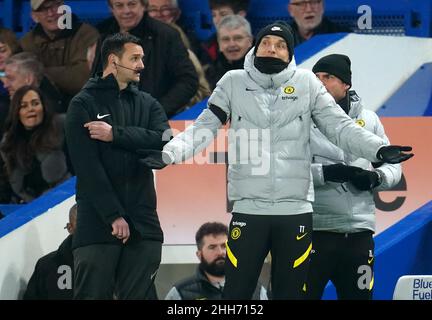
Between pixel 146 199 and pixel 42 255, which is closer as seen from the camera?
pixel 146 199

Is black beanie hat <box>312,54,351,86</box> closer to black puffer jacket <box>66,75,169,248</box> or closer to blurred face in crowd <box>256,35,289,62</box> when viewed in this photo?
blurred face in crowd <box>256,35,289,62</box>

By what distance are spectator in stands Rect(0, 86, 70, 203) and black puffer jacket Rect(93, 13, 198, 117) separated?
29.1 inches

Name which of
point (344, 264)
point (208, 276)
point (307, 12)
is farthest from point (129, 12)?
point (344, 264)

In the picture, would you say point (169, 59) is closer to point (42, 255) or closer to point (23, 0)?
point (42, 255)

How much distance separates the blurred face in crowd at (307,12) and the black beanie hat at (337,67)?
2.57 metres

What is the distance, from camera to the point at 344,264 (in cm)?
728

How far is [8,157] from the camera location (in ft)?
31.4

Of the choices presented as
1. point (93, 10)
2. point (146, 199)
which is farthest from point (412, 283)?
point (93, 10)

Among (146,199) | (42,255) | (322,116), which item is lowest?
(42,255)

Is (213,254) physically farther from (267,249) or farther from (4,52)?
(4,52)

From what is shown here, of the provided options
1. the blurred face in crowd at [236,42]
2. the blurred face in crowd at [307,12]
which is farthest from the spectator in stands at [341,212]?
the blurred face in crowd at [307,12]

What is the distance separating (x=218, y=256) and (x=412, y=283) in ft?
4.28

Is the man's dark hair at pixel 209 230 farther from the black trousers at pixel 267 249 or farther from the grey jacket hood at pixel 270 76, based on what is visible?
the grey jacket hood at pixel 270 76

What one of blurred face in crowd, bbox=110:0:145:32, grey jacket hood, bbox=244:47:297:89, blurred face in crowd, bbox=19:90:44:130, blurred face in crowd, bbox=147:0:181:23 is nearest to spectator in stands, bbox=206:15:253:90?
blurred face in crowd, bbox=110:0:145:32
